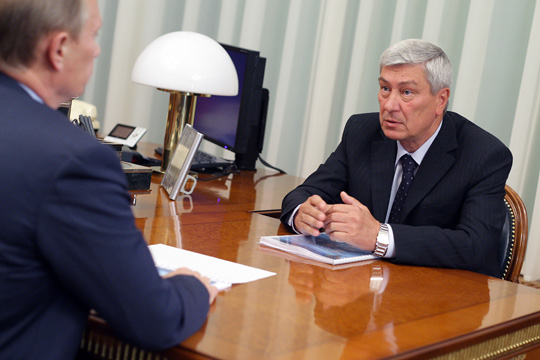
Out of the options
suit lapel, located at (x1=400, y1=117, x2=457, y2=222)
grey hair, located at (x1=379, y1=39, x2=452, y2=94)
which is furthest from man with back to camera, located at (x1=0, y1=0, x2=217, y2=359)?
grey hair, located at (x1=379, y1=39, x2=452, y2=94)

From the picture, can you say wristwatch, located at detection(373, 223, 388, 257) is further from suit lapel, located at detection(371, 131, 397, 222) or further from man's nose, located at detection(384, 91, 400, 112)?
man's nose, located at detection(384, 91, 400, 112)

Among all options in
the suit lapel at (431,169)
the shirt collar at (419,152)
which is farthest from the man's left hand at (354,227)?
the shirt collar at (419,152)

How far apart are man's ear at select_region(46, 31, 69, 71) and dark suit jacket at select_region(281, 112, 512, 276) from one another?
1.32 metres

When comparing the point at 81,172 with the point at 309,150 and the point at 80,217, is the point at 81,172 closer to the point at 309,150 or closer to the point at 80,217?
the point at 80,217

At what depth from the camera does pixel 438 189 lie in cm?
269

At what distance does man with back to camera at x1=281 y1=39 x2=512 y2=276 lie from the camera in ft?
7.83

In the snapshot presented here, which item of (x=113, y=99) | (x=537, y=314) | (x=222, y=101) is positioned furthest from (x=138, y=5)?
(x=537, y=314)

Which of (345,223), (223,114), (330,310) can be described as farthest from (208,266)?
(223,114)

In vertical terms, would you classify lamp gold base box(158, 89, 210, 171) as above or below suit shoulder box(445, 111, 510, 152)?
below

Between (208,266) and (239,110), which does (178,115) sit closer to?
(239,110)

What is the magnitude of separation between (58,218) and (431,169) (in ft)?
5.90

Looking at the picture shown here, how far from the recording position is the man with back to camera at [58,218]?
4.12 ft

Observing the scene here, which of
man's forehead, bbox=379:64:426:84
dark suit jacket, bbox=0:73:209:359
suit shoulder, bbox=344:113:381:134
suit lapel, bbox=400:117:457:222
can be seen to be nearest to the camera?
dark suit jacket, bbox=0:73:209:359

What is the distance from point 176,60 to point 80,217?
190cm
